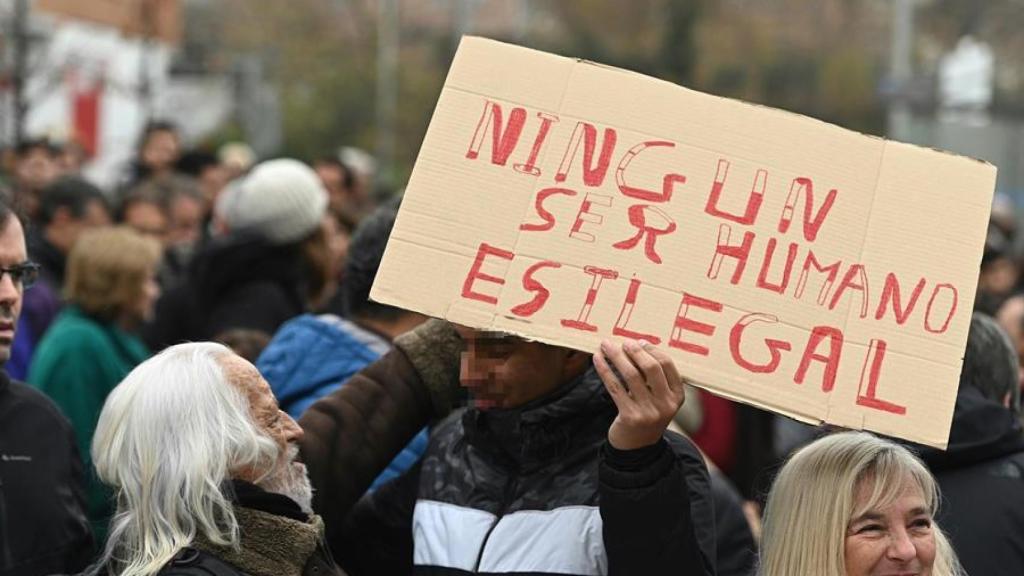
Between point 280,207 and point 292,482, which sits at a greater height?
point 280,207

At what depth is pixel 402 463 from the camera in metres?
4.29

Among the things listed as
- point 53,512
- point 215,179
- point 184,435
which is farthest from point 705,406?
point 184,435

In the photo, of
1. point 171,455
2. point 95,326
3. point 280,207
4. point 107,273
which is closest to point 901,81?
point 280,207

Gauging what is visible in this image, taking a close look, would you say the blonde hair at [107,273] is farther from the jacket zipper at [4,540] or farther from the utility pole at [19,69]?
the utility pole at [19,69]

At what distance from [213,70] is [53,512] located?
2341 cm

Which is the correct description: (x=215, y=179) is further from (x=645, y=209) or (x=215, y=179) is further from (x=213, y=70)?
(x=213, y=70)

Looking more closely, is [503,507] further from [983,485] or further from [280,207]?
[280,207]

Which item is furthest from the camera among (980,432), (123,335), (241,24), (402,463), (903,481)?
(241,24)

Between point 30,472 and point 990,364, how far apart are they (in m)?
2.28

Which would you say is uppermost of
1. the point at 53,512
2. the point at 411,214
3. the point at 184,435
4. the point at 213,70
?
the point at 213,70

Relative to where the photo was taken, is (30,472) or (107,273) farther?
(107,273)

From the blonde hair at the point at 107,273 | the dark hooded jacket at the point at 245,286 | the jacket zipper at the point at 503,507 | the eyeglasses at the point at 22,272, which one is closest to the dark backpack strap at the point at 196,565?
the jacket zipper at the point at 503,507

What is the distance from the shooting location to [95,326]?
232 inches

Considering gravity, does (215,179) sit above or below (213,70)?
below
